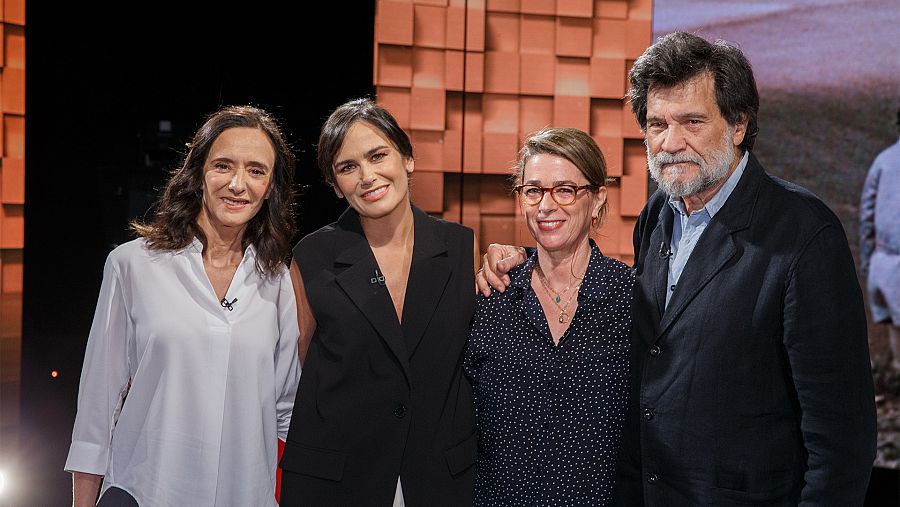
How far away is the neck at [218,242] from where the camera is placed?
2.56m

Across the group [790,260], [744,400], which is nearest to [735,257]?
[790,260]

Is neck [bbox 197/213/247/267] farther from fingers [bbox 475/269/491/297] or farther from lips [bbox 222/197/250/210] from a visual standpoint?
fingers [bbox 475/269/491/297]

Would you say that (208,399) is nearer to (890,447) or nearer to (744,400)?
(744,400)

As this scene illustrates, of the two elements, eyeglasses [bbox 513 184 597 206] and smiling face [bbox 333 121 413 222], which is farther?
smiling face [bbox 333 121 413 222]

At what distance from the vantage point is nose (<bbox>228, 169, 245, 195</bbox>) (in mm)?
2490

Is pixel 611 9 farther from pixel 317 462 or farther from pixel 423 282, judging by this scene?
pixel 317 462

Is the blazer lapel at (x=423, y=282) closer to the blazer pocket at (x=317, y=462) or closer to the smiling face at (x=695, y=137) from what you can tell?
the blazer pocket at (x=317, y=462)

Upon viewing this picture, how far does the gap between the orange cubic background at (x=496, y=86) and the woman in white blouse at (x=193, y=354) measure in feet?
5.05

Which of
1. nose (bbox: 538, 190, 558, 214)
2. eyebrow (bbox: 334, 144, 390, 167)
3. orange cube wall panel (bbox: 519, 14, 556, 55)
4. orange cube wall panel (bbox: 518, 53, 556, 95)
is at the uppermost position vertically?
orange cube wall panel (bbox: 519, 14, 556, 55)

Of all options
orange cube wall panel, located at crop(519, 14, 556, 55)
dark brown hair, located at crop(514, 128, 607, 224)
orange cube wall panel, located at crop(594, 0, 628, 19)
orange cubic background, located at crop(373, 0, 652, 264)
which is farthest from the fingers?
orange cube wall panel, located at crop(594, 0, 628, 19)

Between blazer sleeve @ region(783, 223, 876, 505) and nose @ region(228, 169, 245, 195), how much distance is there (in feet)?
5.40

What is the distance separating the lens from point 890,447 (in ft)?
15.9

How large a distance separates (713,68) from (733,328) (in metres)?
0.72

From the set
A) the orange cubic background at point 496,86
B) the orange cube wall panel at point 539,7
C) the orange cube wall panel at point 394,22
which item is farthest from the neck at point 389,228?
the orange cube wall panel at point 539,7
